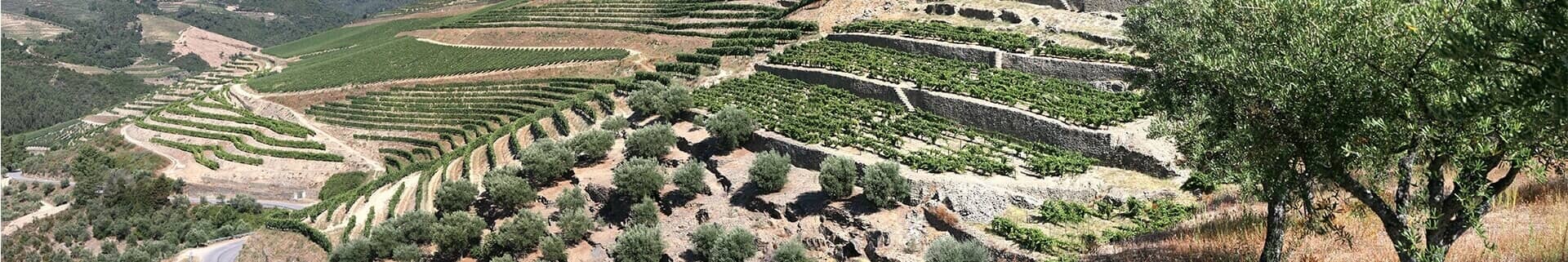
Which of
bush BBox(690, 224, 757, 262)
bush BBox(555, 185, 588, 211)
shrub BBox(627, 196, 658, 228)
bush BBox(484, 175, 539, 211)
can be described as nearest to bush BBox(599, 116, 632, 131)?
bush BBox(484, 175, 539, 211)

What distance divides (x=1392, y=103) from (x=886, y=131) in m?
23.6

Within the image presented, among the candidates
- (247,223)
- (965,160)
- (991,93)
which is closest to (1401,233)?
(965,160)

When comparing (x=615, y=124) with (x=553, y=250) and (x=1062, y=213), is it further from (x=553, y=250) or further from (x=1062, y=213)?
(x=1062, y=213)

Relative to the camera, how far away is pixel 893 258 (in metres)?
25.8

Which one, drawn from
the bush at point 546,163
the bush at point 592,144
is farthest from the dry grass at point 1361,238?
the bush at point 592,144

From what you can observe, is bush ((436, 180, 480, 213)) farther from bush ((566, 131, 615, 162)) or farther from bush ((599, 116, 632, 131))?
bush ((599, 116, 632, 131))

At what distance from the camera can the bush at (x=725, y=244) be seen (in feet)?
92.0

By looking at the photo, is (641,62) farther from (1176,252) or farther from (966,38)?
(1176,252)

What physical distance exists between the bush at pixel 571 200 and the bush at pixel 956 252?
16480 mm

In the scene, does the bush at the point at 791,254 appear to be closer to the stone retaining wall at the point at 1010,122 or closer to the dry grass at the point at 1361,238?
the dry grass at the point at 1361,238

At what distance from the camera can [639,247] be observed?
2969 centimetres

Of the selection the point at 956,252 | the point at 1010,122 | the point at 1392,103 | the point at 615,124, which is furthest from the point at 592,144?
the point at 1392,103

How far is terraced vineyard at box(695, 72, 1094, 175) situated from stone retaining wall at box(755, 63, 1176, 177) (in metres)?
0.37

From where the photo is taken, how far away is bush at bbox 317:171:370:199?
2557 inches
